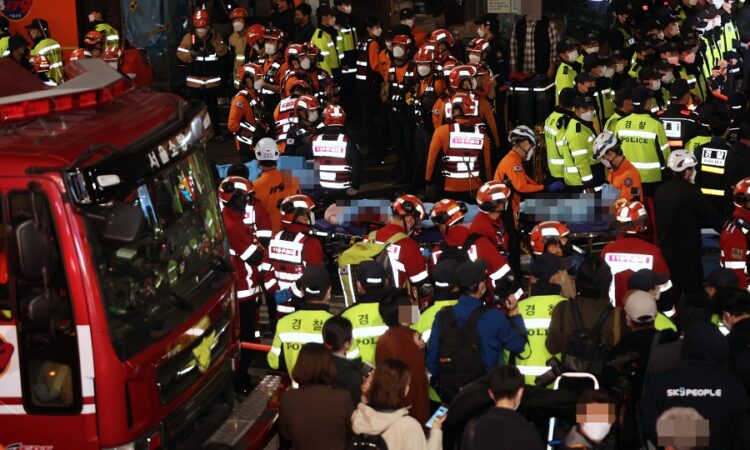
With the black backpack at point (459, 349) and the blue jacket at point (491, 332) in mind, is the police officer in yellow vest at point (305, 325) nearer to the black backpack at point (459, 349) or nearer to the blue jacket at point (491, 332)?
the black backpack at point (459, 349)

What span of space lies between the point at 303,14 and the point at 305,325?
12.9 meters

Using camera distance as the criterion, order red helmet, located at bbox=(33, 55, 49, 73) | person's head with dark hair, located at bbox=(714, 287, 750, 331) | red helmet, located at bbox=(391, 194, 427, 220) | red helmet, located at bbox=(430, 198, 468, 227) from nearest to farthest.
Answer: person's head with dark hair, located at bbox=(714, 287, 750, 331) < red helmet, located at bbox=(391, 194, 427, 220) < red helmet, located at bbox=(430, 198, 468, 227) < red helmet, located at bbox=(33, 55, 49, 73)

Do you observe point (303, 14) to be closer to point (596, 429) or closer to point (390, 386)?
point (390, 386)

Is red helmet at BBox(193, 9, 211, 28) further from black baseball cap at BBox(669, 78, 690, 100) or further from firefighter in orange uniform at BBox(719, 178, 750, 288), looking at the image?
firefighter in orange uniform at BBox(719, 178, 750, 288)

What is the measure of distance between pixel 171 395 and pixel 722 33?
1394 centimetres

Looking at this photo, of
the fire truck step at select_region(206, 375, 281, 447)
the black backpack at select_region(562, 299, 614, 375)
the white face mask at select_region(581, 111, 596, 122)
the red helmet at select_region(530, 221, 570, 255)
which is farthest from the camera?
the white face mask at select_region(581, 111, 596, 122)

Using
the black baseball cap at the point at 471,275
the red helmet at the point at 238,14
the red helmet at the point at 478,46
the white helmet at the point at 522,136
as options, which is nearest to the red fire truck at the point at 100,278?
the black baseball cap at the point at 471,275

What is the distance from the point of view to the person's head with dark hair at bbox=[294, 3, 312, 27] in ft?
69.7

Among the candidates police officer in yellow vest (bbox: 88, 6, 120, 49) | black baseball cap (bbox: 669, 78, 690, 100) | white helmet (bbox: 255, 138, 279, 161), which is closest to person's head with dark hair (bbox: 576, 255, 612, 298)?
white helmet (bbox: 255, 138, 279, 161)

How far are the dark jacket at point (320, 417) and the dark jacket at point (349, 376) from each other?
0.53m

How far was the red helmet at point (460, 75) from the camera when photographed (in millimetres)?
16031

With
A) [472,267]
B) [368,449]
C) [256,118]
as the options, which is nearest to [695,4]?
[256,118]

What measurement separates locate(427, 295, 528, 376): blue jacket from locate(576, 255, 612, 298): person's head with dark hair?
0.53 m

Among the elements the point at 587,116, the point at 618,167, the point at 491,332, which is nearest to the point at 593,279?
the point at 491,332
